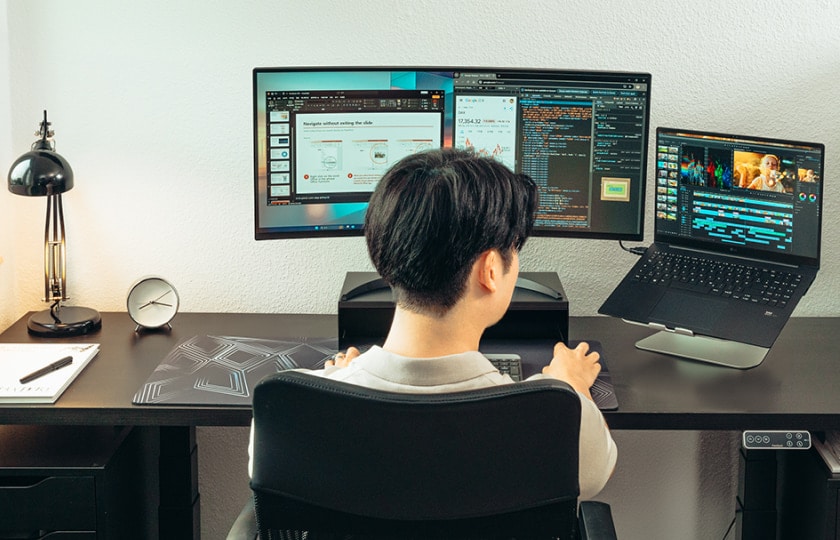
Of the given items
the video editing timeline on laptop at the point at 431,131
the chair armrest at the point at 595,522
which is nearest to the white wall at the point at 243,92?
the video editing timeline on laptop at the point at 431,131

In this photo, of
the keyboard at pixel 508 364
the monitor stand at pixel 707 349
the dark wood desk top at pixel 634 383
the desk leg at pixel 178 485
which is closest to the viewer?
the dark wood desk top at pixel 634 383

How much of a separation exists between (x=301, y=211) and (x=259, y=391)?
1.01 m

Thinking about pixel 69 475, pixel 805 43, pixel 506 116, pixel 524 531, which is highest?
pixel 805 43

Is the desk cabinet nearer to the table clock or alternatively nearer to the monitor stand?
the table clock

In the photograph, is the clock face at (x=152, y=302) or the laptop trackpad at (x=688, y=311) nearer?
the laptop trackpad at (x=688, y=311)

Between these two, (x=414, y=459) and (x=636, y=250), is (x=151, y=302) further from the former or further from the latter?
(x=414, y=459)

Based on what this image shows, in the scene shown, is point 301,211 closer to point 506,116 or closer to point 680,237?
point 506,116

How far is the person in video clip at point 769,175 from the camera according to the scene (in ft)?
7.13

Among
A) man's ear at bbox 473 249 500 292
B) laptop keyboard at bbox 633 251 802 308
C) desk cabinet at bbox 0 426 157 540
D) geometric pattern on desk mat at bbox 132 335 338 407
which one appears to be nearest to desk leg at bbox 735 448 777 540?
laptop keyboard at bbox 633 251 802 308

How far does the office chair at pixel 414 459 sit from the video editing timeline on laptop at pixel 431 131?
985mm

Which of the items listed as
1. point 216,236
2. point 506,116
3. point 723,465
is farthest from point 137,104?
point 723,465

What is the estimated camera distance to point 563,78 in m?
2.21

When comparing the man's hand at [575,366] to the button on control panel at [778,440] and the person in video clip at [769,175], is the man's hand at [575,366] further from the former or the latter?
the person in video clip at [769,175]

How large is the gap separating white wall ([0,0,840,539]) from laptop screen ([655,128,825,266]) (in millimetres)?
218
